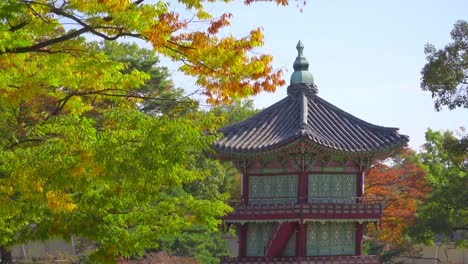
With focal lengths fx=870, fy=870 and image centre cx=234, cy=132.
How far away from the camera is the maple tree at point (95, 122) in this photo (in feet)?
46.4

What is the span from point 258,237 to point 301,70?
7.07m

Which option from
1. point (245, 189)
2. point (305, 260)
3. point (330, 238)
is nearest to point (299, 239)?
point (305, 260)

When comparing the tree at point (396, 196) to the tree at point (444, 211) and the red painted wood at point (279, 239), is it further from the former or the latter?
the red painted wood at point (279, 239)

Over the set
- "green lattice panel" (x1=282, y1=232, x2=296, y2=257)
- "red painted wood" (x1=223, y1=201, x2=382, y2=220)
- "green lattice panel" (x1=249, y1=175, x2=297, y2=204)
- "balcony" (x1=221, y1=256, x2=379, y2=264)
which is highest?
"green lattice panel" (x1=249, y1=175, x2=297, y2=204)

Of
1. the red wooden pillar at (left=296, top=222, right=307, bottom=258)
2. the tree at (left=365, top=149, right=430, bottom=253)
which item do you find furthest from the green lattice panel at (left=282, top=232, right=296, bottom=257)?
the tree at (left=365, top=149, right=430, bottom=253)

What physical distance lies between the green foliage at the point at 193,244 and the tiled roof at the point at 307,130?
1204 centimetres

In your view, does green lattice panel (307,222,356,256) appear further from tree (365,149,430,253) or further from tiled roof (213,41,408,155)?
tree (365,149,430,253)

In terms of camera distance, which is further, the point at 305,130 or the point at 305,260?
the point at 305,260

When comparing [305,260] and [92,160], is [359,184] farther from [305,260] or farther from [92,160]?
[92,160]

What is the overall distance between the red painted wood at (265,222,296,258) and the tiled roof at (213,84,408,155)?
3.07m

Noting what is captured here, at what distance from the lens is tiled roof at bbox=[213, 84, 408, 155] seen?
32000 millimetres

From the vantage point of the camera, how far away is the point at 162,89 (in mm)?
49594

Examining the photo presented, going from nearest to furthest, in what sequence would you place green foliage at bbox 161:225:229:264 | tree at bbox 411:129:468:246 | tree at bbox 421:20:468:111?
tree at bbox 421:20:468:111, tree at bbox 411:129:468:246, green foliage at bbox 161:225:229:264

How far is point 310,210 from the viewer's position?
1239 inches
